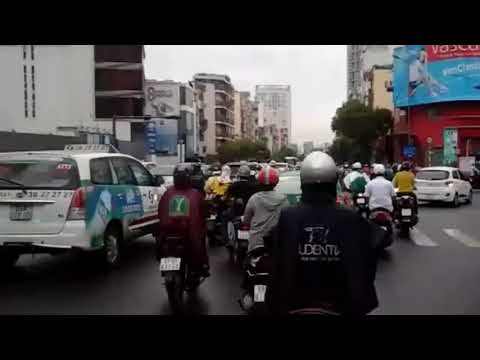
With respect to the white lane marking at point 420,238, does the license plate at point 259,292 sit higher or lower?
higher

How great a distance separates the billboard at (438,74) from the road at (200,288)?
41.3 meters

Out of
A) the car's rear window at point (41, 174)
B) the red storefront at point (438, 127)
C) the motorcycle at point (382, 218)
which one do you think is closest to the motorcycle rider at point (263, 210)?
the car's rear window at point (41, 174)

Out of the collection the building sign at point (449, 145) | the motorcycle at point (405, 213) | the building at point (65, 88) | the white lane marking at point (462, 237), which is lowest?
the white lane marking at point (462, 237)

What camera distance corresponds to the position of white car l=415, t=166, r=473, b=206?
68.5 ft

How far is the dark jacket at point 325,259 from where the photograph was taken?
288 cm

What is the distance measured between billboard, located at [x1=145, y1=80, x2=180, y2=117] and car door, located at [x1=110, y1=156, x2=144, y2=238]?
64835 mm

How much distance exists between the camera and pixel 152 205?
33.7 feet

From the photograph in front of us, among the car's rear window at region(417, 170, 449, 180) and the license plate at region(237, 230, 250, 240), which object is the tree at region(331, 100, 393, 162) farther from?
the license plate at region(237, 230, 250, 240)

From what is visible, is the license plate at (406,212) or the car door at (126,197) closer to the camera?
the car door at (126,197)

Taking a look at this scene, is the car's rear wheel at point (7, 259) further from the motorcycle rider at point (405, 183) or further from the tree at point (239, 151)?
the tree at point (239, 151)

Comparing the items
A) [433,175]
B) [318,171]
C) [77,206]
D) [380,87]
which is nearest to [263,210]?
[77,206]

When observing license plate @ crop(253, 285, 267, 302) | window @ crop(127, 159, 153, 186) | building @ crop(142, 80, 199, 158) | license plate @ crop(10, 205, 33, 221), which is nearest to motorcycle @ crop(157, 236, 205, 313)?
license plate @ crop(253, 285, 267, 302)
